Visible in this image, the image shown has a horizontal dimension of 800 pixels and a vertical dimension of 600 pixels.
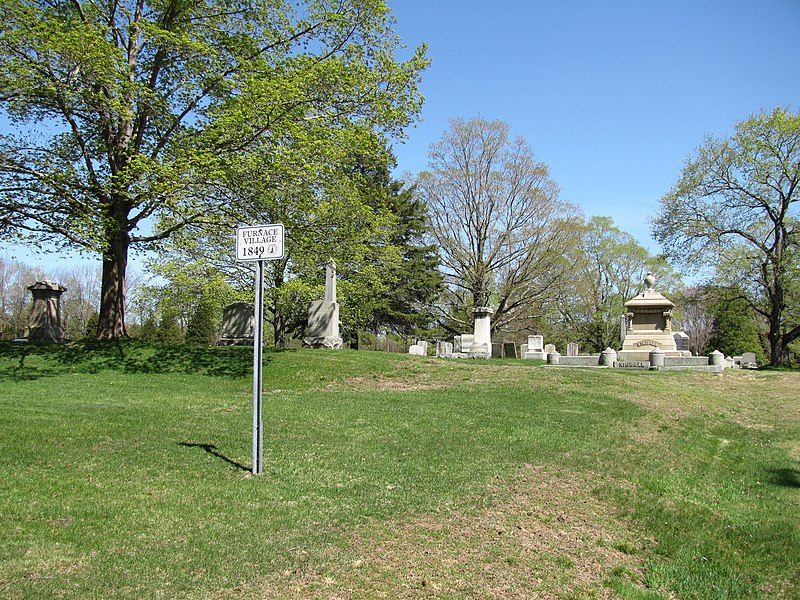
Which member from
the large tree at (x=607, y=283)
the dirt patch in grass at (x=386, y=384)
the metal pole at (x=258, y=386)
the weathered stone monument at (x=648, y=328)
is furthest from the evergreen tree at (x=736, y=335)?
the metal pole at (x=258, y=386)

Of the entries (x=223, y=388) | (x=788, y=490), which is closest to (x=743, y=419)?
(x=788, y=490)

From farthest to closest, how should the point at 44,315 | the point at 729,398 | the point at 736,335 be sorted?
the point at 736,335
the point at 44,315
the point at 729,398

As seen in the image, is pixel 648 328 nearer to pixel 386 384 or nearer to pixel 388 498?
pixel 386 384

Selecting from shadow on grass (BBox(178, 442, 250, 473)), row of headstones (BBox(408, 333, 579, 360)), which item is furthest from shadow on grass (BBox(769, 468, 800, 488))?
row of headstones (BBox(408, 333, 579, 360))

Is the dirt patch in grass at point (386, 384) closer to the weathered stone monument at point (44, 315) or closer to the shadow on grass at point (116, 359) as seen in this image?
the shadow on grass at point (116, 359)

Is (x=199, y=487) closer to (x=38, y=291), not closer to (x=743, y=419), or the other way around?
(x=743, y=419)

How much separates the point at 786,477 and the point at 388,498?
5512 millimetres

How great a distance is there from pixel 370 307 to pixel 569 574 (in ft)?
85.7

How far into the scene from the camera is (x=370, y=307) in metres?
30.4

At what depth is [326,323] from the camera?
2055 cm

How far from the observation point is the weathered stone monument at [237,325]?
22.0 metres

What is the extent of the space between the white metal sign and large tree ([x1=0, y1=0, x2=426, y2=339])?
7.30m

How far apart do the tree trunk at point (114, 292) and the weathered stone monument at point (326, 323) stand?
624 cm

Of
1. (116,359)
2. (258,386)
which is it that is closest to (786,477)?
(258,386)
